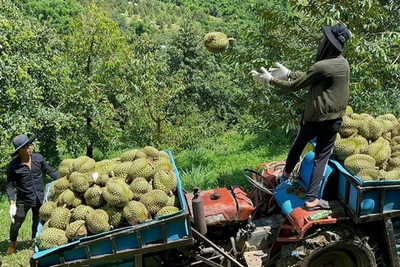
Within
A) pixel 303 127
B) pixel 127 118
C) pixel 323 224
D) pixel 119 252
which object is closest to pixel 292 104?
pixel 303 127

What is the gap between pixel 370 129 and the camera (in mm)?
5164

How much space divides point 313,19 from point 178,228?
369cm

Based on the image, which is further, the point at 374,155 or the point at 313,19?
the point at 313,19

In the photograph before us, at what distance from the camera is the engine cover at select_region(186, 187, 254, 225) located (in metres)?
4.95

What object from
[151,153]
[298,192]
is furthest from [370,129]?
[151,153]

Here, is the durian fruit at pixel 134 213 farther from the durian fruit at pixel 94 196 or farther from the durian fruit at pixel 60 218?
the durian fruit at pixel 60 218

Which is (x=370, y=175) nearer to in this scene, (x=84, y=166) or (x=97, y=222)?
(x=97, y=222)

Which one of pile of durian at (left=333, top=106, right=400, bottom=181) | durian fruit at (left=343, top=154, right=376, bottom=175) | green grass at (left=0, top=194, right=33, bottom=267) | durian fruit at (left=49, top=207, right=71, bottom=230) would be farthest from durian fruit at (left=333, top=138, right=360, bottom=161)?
green grass at (left=0, top=194, right=33, bottom=267)

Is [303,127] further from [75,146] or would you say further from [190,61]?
[190,61]

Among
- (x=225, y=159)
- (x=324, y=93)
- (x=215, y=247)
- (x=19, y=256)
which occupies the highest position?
(x=324, y=93)

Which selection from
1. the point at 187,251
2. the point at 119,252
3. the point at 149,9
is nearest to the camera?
the point at 119,252

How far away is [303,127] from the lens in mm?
5062

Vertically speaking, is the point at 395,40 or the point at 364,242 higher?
the point at 395,40

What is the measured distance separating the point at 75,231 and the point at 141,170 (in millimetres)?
925
